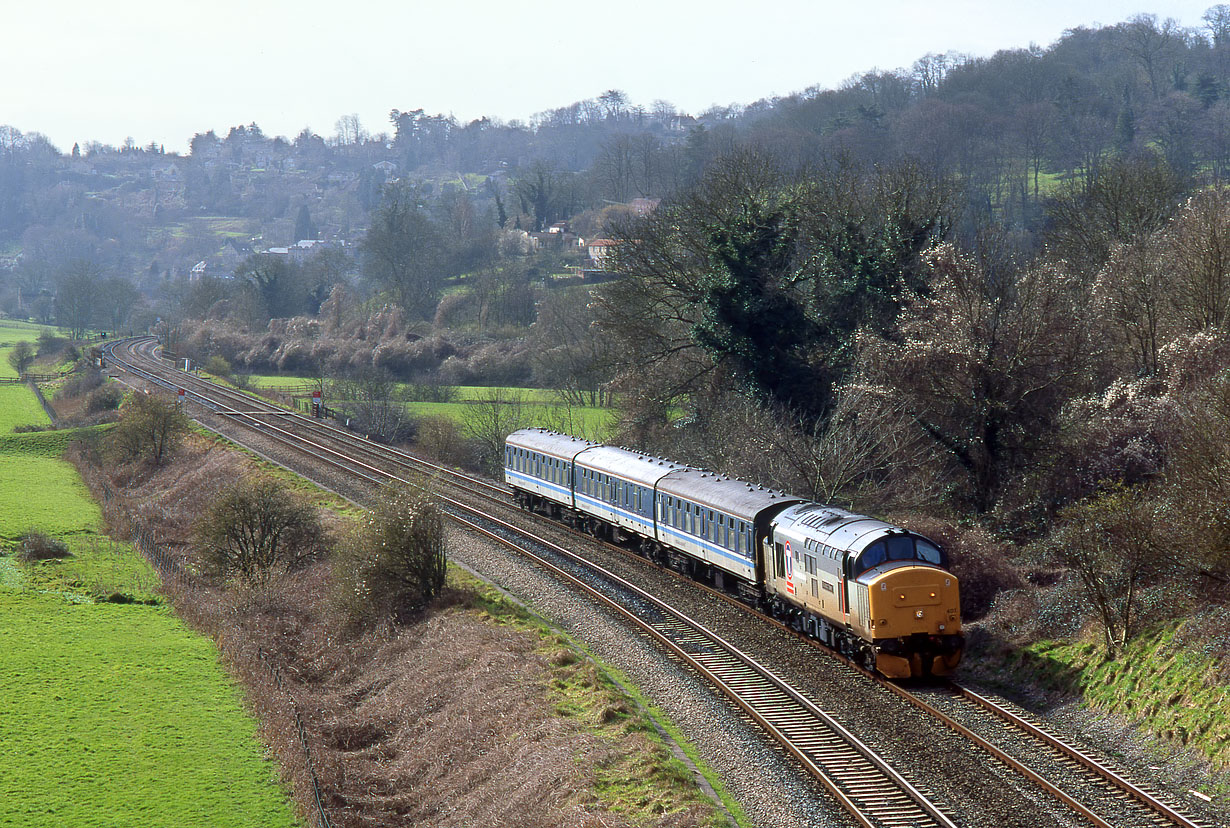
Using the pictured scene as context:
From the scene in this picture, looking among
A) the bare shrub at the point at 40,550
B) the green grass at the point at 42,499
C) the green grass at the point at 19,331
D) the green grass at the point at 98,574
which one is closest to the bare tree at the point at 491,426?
the green grass at the point at 42,499

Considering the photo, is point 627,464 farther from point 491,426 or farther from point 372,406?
point 372,406

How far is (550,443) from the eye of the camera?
38750mm

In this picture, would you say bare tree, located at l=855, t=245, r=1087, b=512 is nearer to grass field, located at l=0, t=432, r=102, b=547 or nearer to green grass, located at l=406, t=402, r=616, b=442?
green grass, located at l=406, t=402, r=616, b=442

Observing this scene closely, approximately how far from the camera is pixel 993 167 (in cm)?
10462

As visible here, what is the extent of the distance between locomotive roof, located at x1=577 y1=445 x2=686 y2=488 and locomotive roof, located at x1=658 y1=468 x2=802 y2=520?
865 mm

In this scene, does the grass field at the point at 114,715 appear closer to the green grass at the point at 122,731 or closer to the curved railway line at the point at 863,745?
the green grass at the point at 122,731

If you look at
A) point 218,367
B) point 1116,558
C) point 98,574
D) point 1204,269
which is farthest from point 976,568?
point 218,367

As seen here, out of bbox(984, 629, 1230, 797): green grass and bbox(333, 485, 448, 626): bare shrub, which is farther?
bbox(333, 485, 448, 626): bare shrub

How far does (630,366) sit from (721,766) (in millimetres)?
30918

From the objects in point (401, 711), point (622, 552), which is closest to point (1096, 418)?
point (622, 552)

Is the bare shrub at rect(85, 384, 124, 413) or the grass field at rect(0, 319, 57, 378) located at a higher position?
the grass field at rect(0, 319, 57, 378)

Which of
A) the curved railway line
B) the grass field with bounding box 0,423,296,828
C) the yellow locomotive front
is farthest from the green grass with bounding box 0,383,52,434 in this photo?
the yellow locomotive front

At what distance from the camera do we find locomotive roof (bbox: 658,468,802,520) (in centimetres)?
2506

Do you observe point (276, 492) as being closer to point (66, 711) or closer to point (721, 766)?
point (66, 711)
